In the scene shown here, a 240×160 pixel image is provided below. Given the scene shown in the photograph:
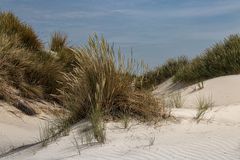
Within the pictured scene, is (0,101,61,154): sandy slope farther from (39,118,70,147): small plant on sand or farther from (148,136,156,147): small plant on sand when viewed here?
(148,136,156,147): small plant on sand

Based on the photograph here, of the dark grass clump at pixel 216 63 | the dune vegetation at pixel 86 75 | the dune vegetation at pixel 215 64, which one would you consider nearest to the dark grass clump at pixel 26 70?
the dune vegetation at pixel 86 75

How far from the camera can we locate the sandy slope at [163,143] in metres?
5.59

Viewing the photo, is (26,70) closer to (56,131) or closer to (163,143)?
(56,131)

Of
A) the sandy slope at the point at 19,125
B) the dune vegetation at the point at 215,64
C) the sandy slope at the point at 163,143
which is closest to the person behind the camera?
the sandy slope at the point at 163,143

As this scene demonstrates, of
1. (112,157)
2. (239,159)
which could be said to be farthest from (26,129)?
(239,159)

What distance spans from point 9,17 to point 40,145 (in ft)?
25.4

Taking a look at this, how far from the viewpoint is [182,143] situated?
5.99 meters

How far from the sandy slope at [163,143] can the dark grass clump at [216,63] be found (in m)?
7.72

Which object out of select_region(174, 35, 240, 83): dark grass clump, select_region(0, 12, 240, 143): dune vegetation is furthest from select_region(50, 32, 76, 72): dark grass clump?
select_region(174, 35, 240, 83): dark grass clump

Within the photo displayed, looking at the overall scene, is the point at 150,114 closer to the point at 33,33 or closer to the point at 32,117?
the point at 32,117

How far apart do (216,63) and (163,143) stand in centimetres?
1048

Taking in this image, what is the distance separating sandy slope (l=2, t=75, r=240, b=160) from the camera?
5590 mm

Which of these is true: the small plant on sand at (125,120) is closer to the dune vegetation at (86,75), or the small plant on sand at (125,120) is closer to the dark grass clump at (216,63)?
the dune vegetation at (86,75)

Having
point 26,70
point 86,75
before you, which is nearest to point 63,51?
point 26,70
